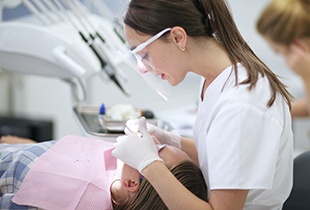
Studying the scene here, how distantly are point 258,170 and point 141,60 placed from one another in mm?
488

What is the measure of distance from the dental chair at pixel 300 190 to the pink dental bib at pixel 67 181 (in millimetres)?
615

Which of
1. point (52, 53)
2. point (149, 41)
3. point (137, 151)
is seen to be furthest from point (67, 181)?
point (52, 53)

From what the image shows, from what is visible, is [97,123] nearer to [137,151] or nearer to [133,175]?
[133,175]

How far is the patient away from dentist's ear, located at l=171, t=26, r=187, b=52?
36cm

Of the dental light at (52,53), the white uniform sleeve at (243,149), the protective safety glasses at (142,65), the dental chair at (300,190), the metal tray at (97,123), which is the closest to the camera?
the white uniform sleeve at (243,149)

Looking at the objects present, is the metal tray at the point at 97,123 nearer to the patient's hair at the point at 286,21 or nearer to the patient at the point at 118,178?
the patient at the point at 118,178

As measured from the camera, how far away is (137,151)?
1442 mm

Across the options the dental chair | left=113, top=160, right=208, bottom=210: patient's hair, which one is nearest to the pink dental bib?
left=113, top=160, right=208, bottom=210: patient's hair

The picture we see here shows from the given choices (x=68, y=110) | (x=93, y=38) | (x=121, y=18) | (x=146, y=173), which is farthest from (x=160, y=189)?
(x=68, y=110)

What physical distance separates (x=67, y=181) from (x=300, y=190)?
78 centimetres

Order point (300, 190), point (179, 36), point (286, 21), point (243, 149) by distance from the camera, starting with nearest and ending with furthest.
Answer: point (286, 21), point (243, 149), point (179, 36), point (300, 190)

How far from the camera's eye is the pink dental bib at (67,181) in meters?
1.51

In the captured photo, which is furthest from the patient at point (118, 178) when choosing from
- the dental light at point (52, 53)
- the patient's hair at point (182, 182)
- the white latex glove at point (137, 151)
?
the dental light at point (52, 53)

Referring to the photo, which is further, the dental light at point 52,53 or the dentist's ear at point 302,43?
the dental light at point 52,53
